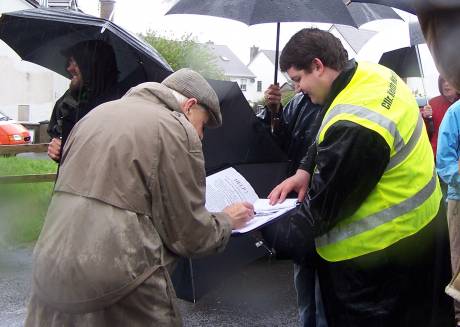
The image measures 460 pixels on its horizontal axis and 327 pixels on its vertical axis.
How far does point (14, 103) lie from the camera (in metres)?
25.5

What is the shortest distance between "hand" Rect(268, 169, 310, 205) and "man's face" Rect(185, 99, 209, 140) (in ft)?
1.67

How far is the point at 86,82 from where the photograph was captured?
376cm

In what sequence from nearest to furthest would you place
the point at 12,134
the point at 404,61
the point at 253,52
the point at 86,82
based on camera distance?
the point at 86,82 → the point at 404,61 → the point at 12,134 → the point at 253,52

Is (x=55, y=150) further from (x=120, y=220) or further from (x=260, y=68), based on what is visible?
(x=260, y=68)

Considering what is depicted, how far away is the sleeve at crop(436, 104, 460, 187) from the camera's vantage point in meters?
4.12

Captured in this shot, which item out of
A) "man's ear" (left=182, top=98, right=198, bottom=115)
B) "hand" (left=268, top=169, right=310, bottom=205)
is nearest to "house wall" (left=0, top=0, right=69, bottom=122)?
"hand" (left=268, top=169, right=310, bottom=205)

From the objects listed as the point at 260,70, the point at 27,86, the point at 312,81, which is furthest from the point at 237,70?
the point at 312,81

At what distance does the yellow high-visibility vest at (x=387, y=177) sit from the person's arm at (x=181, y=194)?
0.52 meters

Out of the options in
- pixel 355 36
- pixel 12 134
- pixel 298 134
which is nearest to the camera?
Result: pixel 298 134

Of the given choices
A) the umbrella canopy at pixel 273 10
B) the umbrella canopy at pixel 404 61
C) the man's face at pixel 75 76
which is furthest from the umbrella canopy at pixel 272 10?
the umbrella canopy at pixel 404 61

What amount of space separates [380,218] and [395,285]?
30 centimetres

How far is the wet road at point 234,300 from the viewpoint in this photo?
13.9 ft

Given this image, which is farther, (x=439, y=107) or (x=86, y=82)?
(x=439, y=107)

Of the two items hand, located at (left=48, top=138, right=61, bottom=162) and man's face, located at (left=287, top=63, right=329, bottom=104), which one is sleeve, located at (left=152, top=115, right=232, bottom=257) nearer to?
man's face, located at (left=287, top=63, right=329, bottom=104)
